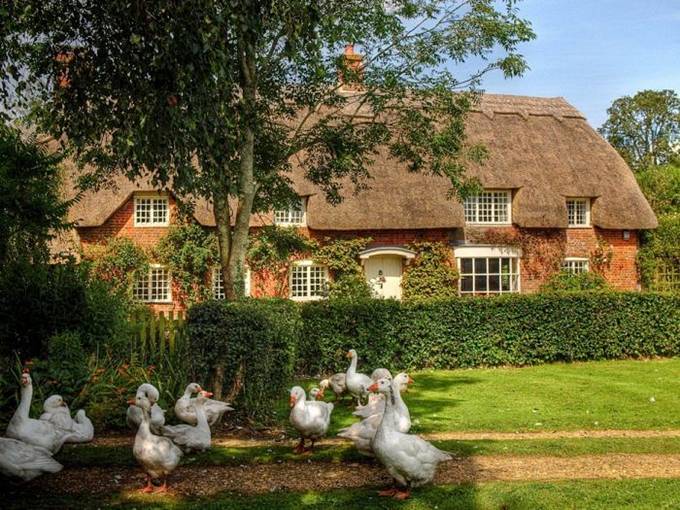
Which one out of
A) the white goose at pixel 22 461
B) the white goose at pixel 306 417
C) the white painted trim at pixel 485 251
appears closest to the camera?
the white goose at pixel 22 461

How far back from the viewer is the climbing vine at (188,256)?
24438mm

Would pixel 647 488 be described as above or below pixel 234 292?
below

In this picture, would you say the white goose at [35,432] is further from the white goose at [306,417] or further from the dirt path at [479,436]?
the white goose at [306,417]

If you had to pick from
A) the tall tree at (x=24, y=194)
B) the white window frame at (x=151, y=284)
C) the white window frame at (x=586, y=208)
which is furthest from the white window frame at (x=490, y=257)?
the tall tree at (x=24, y=194)

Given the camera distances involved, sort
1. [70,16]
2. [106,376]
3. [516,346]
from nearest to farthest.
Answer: [70,16], [106,376], [516,346]

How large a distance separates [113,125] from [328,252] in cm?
1780

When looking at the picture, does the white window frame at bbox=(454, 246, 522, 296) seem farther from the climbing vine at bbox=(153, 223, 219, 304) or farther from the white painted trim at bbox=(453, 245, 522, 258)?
the climbing vine at bbox=(153, 223, 219, 304)

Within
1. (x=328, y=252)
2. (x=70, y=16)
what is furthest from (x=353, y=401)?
(x=328, y=252)

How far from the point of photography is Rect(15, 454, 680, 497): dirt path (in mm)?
7488

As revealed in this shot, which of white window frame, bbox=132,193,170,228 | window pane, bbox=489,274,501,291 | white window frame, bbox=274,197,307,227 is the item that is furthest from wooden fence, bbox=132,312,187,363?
A: window pane, bbox=489,274,501,291

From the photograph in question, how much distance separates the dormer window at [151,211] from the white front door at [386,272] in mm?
7200

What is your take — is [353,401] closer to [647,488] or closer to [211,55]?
[647,488]

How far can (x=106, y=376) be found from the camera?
10.7 m

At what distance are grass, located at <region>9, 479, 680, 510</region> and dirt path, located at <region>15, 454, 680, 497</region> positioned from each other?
268mm
